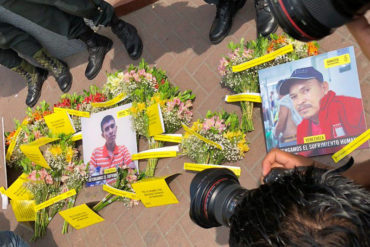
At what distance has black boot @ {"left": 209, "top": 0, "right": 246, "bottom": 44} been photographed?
7.30 ft

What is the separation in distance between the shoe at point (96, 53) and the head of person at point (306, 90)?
167 cm

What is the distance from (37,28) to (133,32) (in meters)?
0.92

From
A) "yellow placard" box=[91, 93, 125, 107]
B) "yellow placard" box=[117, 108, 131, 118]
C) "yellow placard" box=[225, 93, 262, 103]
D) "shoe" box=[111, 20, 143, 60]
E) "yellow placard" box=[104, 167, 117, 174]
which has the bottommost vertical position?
"yellow placard" box=[104, 167, 117, 174]

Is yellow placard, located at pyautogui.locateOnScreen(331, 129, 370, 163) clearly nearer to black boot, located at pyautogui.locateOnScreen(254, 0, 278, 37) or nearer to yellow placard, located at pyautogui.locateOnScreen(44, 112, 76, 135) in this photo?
black boot, located at pyautogui.locateOnScreen(254, 0, 278, 37)

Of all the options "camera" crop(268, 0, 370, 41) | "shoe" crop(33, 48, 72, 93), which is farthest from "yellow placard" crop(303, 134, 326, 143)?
"shoe" crop(33, 48, 72, 93)

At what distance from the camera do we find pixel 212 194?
108cm

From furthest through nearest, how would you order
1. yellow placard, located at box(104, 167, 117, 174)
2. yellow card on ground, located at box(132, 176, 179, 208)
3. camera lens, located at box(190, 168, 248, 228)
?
1. yellow placard, located at box(104, 167, 117, 174)
2. yellow card on ground, located at box(132, 176, 179, 208)
3. camera lens, located at box(190, 168, 248, 228)

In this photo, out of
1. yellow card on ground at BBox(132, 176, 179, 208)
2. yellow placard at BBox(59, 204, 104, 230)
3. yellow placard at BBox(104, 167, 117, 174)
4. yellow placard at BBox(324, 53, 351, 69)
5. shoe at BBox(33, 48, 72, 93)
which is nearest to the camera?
yellow placard at BBox(324, 53, 351, 69)

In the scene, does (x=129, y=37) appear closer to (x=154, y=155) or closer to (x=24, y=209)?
(x=154, y=155)

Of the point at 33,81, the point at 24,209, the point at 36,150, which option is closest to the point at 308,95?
the point at 36,150

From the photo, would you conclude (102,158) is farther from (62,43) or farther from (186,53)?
(62,43)

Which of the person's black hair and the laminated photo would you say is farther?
the person's black hair

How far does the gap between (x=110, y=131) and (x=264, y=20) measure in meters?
1.33

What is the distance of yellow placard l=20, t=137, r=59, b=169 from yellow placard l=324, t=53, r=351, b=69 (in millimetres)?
2025
